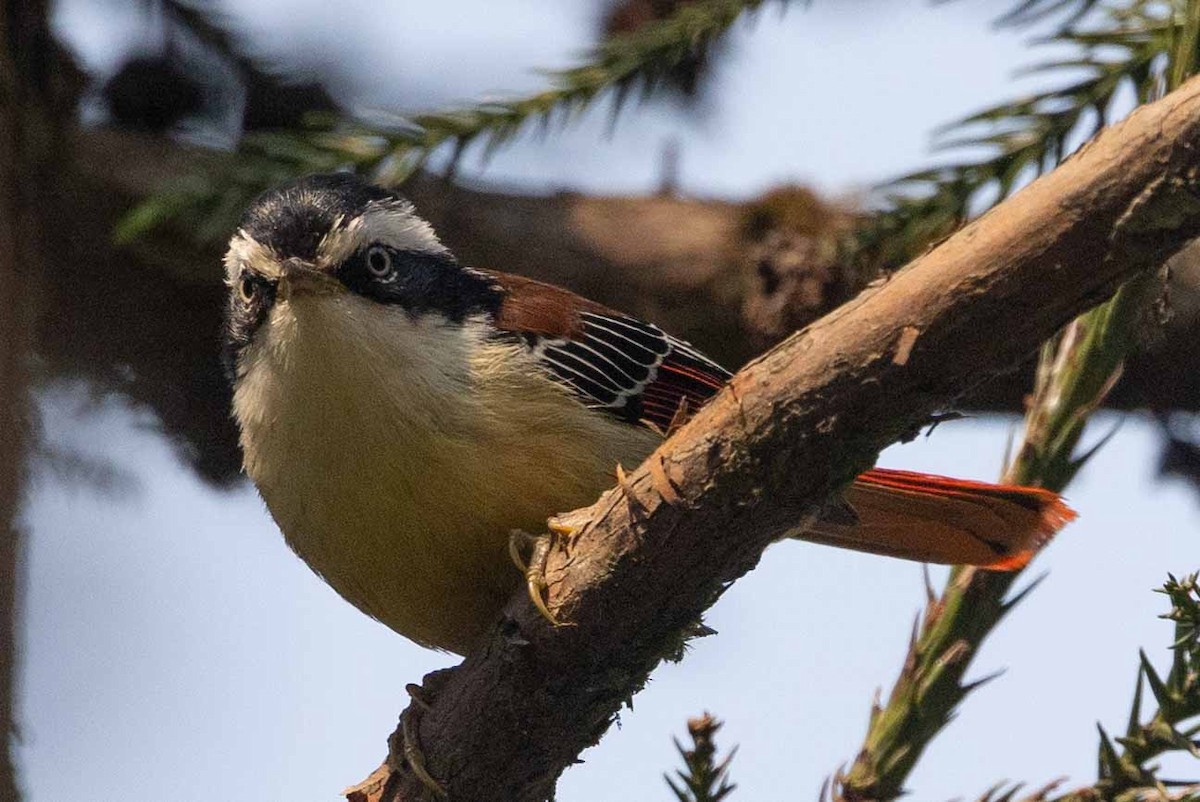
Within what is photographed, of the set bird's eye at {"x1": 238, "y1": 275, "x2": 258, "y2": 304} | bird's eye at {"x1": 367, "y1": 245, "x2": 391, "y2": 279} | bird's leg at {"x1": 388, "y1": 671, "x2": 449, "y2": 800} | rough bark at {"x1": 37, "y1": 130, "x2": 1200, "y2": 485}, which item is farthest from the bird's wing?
rough bark at {"x1": 37, "y1": 130, "x2": 1200, "y2": 485}

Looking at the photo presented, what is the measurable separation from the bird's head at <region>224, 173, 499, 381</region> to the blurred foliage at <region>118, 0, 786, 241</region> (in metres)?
0.80

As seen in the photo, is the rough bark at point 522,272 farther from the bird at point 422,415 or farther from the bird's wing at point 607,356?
the bird at point 422,415

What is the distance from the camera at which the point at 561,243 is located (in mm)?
5422

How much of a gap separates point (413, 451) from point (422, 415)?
84 millimetres

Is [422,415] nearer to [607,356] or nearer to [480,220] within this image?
[607,356]

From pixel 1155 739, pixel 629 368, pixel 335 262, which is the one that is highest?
pixel 335 262

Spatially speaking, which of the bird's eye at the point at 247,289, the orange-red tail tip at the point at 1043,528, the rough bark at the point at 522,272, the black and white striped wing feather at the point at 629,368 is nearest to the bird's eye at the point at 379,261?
the bird's eye at the point at 247,289

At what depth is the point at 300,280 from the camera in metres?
3.29

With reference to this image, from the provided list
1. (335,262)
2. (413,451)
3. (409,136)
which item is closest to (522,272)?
(409,136)

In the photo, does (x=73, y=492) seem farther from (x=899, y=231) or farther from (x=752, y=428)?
(x=752, y=428)

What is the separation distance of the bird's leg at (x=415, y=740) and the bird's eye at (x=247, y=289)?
95 centimetres

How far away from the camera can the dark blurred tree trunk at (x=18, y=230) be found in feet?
10.5

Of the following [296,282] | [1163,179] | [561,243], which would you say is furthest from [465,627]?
[561,243]

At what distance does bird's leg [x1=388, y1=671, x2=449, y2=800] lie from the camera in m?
2.95
